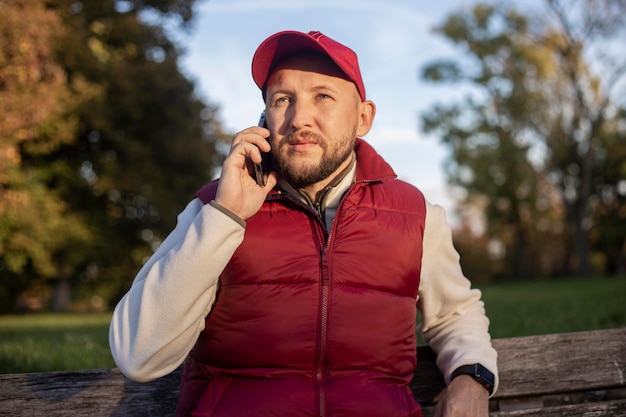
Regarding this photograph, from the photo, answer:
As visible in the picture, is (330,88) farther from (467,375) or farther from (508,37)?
(508,37)

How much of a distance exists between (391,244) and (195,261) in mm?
753

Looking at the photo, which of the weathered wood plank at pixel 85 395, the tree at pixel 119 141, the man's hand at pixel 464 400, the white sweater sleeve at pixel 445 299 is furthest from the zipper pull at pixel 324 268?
the tree at pixel 119 141

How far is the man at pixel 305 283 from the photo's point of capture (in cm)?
212

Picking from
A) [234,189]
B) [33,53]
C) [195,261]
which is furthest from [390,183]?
[33,53]

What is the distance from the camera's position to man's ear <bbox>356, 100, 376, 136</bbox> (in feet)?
9.14

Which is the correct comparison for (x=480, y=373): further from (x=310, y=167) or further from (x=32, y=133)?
(x=32, y=133)

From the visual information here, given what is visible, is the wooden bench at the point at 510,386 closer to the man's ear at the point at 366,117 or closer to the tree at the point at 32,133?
the man's ear at the point at 366,117

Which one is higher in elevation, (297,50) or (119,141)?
(119,141)

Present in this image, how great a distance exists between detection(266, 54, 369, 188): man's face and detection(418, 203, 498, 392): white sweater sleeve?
1.53ft

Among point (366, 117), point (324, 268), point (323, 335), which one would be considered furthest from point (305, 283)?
point (366, 117)

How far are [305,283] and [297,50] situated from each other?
918mm

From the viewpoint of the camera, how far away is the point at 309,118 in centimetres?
245

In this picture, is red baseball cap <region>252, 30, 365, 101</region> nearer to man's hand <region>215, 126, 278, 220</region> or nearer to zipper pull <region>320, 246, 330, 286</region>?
man's hand <region>215, 126, 278, 220</region>

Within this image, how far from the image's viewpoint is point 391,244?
7.98ft
